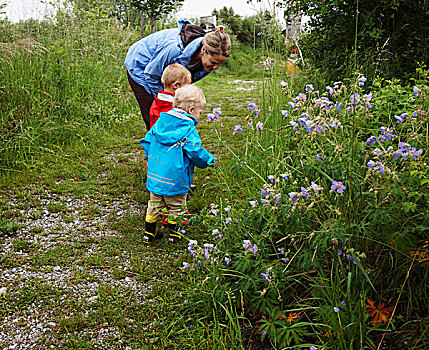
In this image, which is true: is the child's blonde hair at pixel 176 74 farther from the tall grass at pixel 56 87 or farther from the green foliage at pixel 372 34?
the tall grass at pixel 56 87

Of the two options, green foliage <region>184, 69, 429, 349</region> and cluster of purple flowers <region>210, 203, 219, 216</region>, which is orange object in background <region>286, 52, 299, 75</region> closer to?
green foliage <region>184, 69, 429, 349</region>

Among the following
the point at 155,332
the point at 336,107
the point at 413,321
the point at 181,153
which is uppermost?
the point at 336,107

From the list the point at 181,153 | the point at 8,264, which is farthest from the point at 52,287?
the point at 181,153

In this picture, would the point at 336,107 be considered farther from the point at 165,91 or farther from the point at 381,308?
the point at 165,91

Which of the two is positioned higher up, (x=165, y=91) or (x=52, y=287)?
(x=165, y=91)

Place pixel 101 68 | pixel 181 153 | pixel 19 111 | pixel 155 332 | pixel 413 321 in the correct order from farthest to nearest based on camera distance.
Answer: pixel 101 68 < pixel 19 111 < pixel 181 153 < pixel 155 332 < pixel 413 321

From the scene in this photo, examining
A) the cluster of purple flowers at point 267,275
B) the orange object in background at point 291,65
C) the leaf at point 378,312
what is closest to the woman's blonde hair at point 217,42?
the orange object in background at point 291,65

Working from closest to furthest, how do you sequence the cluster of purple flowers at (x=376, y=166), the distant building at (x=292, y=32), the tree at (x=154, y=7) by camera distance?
the cluster of purple flowers at (x=376, y=166) → the distant building at (x=292, y=32) → the tree at (x=154, y=7)

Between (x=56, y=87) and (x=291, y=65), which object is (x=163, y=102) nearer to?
(x=291, y=65)

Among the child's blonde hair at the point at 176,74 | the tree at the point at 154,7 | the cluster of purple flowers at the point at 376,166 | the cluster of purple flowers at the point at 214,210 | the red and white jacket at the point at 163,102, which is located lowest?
the cluster of purple flowers at the point at 214,210

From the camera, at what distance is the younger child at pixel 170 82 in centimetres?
329

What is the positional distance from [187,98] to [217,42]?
57 cm

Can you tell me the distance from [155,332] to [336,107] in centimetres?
166

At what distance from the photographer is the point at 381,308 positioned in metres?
1.80
